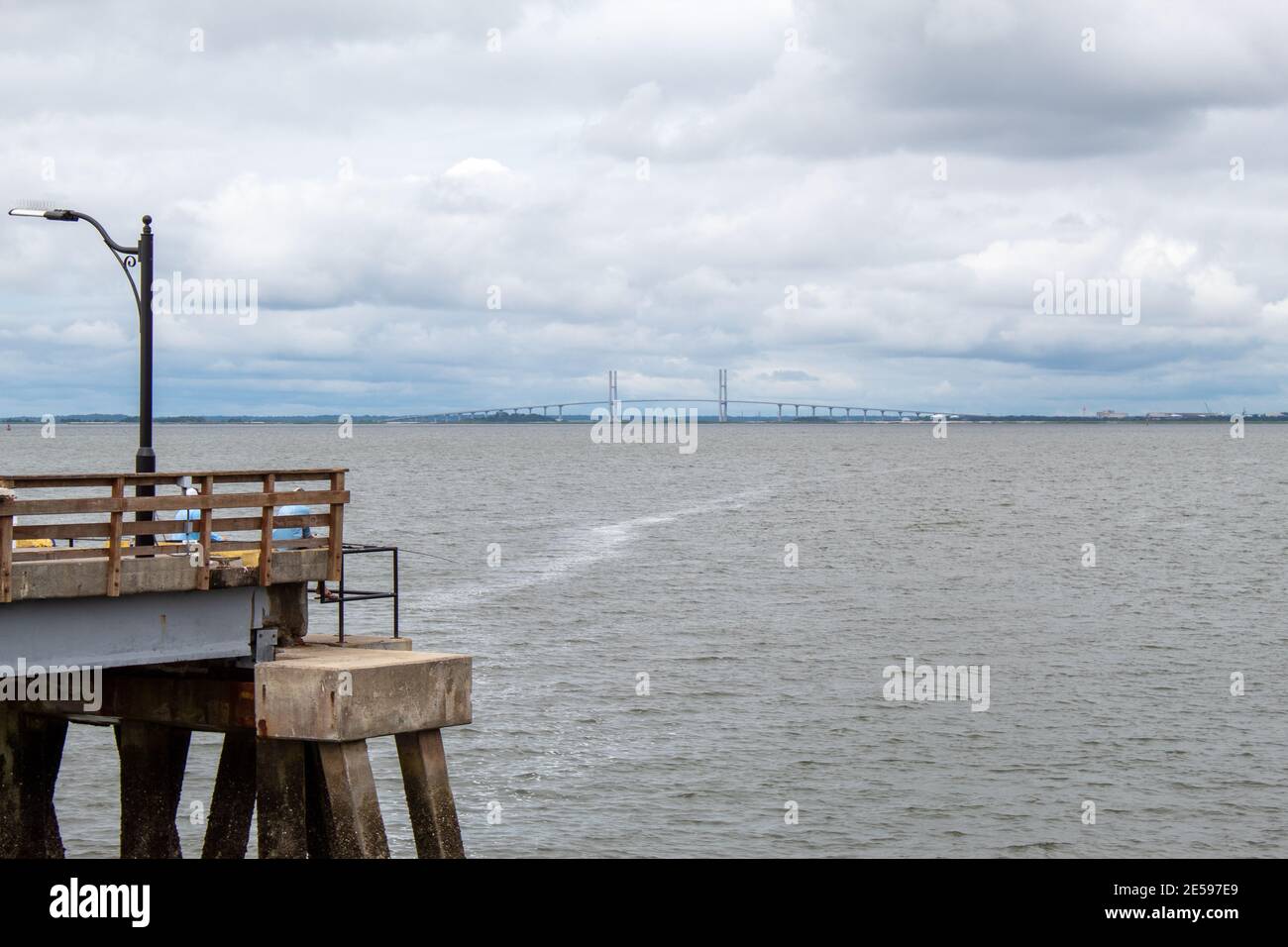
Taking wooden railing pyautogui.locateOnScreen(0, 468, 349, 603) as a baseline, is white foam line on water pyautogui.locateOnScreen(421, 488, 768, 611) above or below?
below

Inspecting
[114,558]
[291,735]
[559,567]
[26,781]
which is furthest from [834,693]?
[559,567]

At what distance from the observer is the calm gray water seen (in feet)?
86.9

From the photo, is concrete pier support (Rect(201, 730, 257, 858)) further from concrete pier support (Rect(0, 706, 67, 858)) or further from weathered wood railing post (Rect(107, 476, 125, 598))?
weathered wood railing post (Rect(107, 476, 125, 598))

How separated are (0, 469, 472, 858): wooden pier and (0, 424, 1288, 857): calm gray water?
6336mm

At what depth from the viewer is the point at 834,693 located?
3628cm

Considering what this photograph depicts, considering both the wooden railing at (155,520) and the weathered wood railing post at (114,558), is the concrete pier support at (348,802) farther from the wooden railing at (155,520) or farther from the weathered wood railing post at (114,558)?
the weathered wood railing post at (114,558)

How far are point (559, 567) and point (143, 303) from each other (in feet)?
128

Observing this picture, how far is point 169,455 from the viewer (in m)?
197

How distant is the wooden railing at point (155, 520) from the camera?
54.2 feet

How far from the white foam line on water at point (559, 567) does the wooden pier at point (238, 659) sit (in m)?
27.4

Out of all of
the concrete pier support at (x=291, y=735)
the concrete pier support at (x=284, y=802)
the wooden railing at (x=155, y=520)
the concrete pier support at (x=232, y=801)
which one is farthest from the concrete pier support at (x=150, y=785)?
the concrete pier support at (x=284, y=802)

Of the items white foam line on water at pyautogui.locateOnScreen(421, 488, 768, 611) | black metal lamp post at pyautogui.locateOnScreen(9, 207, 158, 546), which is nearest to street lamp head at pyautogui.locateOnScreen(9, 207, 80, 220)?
black metal lamp post at pyautogui.locateOnScreen(9, 207, 158, 546)

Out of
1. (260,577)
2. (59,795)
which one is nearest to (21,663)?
(260,577)
